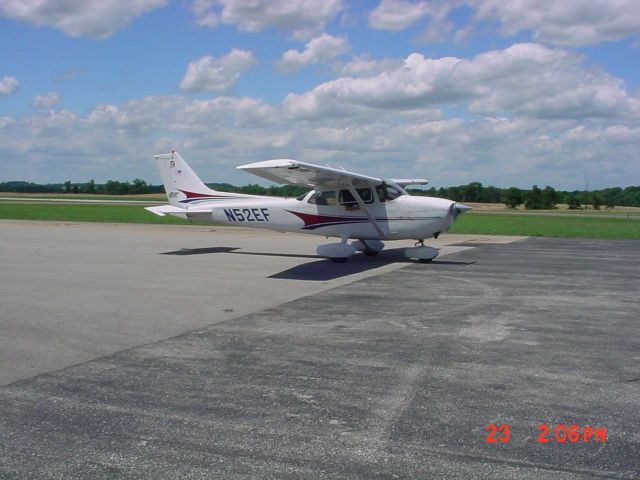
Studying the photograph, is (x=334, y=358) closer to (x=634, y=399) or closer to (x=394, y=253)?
(x=634, y=399)

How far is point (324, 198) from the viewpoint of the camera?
55.2 ft

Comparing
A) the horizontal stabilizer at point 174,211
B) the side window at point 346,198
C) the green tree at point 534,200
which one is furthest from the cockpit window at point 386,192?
the green tree at point 534,200

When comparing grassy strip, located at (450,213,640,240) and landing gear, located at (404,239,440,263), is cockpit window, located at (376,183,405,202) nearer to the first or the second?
landing gear, located at (404,239,440,263)

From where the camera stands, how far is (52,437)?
14.6ft

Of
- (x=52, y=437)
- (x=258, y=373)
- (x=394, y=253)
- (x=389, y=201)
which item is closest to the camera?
(x=52, y=437)

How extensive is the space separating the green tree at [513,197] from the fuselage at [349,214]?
79278 millimetres

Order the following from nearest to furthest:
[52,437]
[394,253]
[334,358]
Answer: [52,437] < [334,358] < [394,253]

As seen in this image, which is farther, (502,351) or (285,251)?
(285,251)

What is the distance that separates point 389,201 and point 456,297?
19.0 feet

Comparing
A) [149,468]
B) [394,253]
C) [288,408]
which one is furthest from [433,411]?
[394,253]

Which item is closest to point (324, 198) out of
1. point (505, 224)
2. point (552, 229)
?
point (552, 229)

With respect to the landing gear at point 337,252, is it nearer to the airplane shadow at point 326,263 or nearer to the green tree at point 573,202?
the airplane shadow at point 326,263

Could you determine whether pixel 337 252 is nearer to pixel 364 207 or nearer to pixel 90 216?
pixel 364 207

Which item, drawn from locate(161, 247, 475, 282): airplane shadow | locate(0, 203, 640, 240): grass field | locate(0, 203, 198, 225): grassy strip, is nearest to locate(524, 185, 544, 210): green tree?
locate(0, 203, 640, 240): grass field
